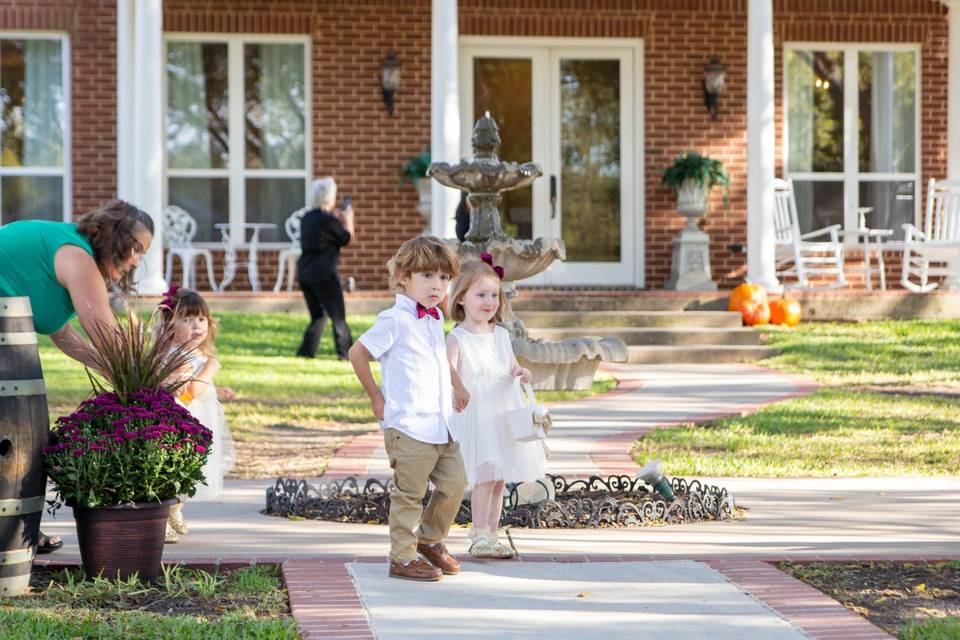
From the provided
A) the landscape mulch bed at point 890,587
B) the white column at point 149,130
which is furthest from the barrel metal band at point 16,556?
the white column at point 149,130

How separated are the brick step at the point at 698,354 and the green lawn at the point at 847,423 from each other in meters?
0.26

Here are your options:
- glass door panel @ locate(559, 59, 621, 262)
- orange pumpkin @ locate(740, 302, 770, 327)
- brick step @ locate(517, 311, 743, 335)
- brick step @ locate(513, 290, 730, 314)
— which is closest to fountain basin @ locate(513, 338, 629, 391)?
brick step @ locate(517, 311, 743, 335)

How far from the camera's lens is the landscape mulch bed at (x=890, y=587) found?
4.57 metres

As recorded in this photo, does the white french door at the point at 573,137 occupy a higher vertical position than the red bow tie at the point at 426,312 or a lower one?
higher

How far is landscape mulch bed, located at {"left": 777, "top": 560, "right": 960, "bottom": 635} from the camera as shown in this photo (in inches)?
180

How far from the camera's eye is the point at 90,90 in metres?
16.3

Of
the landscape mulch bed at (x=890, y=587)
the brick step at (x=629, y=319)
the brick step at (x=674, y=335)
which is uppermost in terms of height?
the brick step at (x=629, y=319)

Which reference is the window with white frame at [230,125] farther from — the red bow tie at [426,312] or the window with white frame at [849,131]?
the red bow tie at [426,312]

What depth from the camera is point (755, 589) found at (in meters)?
4.79

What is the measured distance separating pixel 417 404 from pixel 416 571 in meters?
0.58

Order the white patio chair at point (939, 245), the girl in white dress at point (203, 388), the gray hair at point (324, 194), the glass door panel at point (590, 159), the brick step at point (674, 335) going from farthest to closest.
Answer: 1. the glass door panel at point (590, 159)
2. the white patio chair at point (939, 245)
3. the brick step at point (674, 335)
4. the gray hair at point (324, 194)
5. the girl in white dress at point (203, 388)

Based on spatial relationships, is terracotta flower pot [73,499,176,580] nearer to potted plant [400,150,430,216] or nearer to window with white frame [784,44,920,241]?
potted plant [400,150,430,216]

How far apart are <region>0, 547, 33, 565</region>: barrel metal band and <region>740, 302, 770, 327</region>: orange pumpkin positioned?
10.3 metres

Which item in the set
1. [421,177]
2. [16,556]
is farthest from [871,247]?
[16,556]
